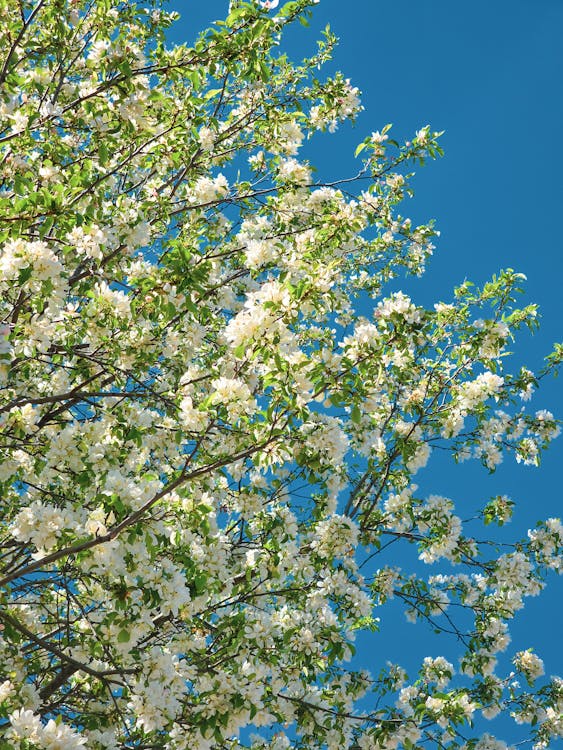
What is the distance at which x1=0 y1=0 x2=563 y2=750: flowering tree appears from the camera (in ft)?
12.8

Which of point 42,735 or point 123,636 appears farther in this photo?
point 123,636

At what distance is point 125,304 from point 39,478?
6.19 feet

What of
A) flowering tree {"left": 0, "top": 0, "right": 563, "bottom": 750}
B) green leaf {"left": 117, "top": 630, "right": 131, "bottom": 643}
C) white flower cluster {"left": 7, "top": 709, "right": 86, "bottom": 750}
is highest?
flowering tree {"left": 0, "top": 0, "right": 563, "bottom": 750}

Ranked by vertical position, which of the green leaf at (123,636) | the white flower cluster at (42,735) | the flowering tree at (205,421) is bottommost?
the white flower cluster at (42,735)

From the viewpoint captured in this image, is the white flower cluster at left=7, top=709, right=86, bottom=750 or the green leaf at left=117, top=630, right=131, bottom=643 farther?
the green leaf at left=117, top=630, right=131, bottom=643

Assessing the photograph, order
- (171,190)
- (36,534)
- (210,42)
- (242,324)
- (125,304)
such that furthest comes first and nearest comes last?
(171,190) → (210,42) → (125,304) → (36,534) → (242,324)

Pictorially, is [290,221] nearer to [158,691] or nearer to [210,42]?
[210,42]

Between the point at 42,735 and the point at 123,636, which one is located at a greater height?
the point at 123,636

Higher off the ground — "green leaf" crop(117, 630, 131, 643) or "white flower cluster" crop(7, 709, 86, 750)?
"green leaf" crop(117, 630, 131, 643)

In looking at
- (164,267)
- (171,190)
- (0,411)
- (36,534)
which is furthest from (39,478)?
(171,190)

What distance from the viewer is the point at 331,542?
542 cm

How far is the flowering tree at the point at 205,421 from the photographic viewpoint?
391 centimetres

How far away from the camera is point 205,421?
4438 millimetres

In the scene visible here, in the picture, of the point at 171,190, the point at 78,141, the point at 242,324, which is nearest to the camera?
the point at 242,324
